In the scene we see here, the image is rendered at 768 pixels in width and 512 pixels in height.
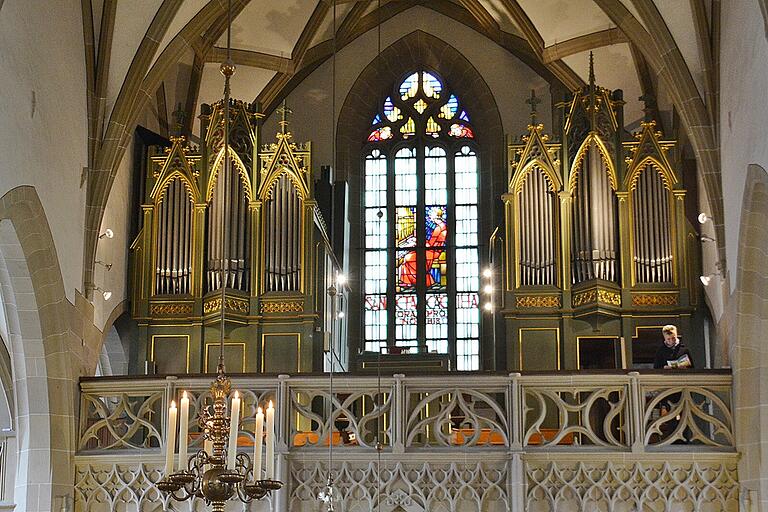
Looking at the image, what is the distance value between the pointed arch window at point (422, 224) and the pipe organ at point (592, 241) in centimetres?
238

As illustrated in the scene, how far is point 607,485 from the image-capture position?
14516 millimetres

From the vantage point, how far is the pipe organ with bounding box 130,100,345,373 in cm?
1784

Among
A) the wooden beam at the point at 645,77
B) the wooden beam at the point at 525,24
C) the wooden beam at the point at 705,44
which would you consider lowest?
the wooden beam at the point at 705,44

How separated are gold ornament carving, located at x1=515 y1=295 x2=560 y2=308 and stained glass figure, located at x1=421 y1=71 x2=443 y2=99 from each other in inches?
196

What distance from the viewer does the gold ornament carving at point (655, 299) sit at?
57.8 ft

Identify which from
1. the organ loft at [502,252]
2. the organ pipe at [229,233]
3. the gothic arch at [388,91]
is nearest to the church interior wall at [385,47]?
the gothic arch at [388,91]

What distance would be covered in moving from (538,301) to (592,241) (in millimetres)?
1080

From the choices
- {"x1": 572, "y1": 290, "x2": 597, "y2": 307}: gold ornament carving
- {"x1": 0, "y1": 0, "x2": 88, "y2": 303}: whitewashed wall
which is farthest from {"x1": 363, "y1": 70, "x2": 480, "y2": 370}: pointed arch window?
{"x1": 0, "y1": 0, "x2": 88, "y2": 303}: whitewashed wall

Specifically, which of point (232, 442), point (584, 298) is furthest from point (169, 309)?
point (232, 442)

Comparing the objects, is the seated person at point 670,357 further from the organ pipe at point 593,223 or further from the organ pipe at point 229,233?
the organ pipe at point 229,233

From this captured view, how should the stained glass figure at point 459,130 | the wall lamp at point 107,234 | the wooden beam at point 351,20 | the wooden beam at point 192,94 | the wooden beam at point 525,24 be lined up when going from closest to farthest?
the wall lamp at point 107,234
the wooden beam at point 525,24
the wooden beam at point 192,94
the wooden beam at point 351,20
the stained glass figure at point 459,130

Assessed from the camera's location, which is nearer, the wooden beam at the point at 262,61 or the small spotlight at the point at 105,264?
the small spotlight at the point at 105,264

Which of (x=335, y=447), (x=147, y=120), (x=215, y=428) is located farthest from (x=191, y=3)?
(x=215, y=428)

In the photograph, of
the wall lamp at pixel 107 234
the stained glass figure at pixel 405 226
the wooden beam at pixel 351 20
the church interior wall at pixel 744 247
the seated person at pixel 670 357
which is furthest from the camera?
the stained glass figure at pixel 405 226
